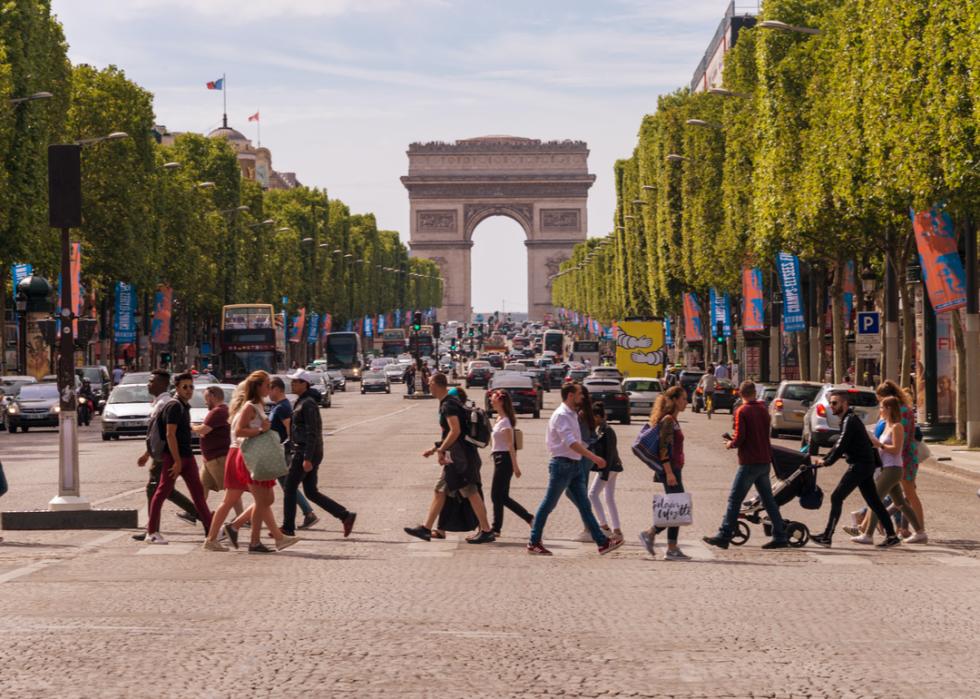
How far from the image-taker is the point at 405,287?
187000mm

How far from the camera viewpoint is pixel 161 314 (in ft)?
255

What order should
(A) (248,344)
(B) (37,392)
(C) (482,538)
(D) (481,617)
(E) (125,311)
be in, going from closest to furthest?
(D) (481,617) → (C) (482,538) → (B) (37,392) → (E) (125,311) → (A) (248,344)

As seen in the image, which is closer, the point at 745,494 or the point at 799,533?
A: the point at 745,494

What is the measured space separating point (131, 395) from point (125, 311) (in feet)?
89.9

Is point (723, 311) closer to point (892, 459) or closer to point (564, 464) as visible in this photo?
point (892, 459)

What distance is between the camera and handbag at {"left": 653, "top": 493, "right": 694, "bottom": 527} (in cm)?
1686

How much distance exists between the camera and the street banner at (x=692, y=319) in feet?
272

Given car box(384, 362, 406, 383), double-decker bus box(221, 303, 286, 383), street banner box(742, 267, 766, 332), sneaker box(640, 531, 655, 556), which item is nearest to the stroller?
sneaker box(640, 531, 655, 556)

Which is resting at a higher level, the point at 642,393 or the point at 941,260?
the point at 941,260

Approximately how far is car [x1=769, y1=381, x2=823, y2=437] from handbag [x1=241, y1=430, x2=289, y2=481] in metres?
27.3

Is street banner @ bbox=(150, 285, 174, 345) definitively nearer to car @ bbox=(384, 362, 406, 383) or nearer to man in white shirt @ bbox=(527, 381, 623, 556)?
car @ bbox=(384, 362, 406, 383)

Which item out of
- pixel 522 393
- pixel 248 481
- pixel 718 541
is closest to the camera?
pixel 248 481

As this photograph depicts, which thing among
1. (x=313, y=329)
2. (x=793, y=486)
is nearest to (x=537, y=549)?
(x=793, y=486)

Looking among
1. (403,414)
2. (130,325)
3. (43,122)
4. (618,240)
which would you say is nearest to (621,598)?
(43,122)
